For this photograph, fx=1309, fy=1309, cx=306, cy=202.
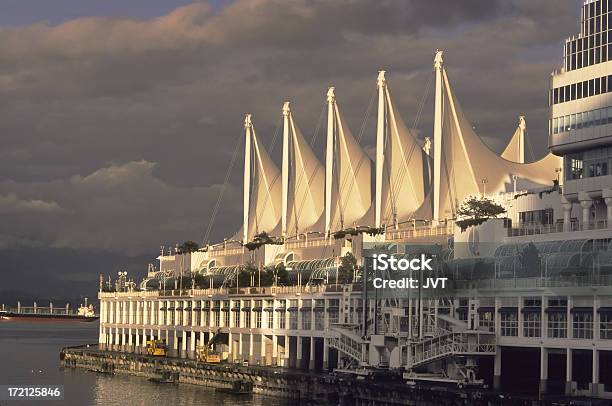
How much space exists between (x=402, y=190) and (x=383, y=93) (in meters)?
10.2

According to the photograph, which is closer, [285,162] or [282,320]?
[282,320]

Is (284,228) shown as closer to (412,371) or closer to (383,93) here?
(383,93)

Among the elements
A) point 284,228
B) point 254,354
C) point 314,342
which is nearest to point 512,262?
point 314,342

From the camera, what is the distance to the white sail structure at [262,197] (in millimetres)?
157875

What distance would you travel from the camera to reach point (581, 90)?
276 ft

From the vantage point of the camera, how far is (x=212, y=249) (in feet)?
511

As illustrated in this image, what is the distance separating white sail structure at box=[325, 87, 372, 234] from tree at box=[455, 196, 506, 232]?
32.4 meters

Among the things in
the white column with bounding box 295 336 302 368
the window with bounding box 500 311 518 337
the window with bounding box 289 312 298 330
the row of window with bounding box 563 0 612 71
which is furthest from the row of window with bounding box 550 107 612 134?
the window with bounding box 289 312 298 330

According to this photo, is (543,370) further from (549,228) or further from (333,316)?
(333,316)

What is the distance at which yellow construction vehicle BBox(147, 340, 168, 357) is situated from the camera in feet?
399

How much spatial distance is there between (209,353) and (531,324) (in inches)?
1620

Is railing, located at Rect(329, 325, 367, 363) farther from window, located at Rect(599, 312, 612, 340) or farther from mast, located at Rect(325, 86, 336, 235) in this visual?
mast, located at Rect(325, 86, 336, 235)

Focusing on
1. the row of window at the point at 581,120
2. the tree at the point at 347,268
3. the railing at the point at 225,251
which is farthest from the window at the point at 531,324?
the railing at the point at 225,251

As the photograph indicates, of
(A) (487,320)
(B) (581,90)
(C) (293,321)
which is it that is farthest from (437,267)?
(C) (293,321)
